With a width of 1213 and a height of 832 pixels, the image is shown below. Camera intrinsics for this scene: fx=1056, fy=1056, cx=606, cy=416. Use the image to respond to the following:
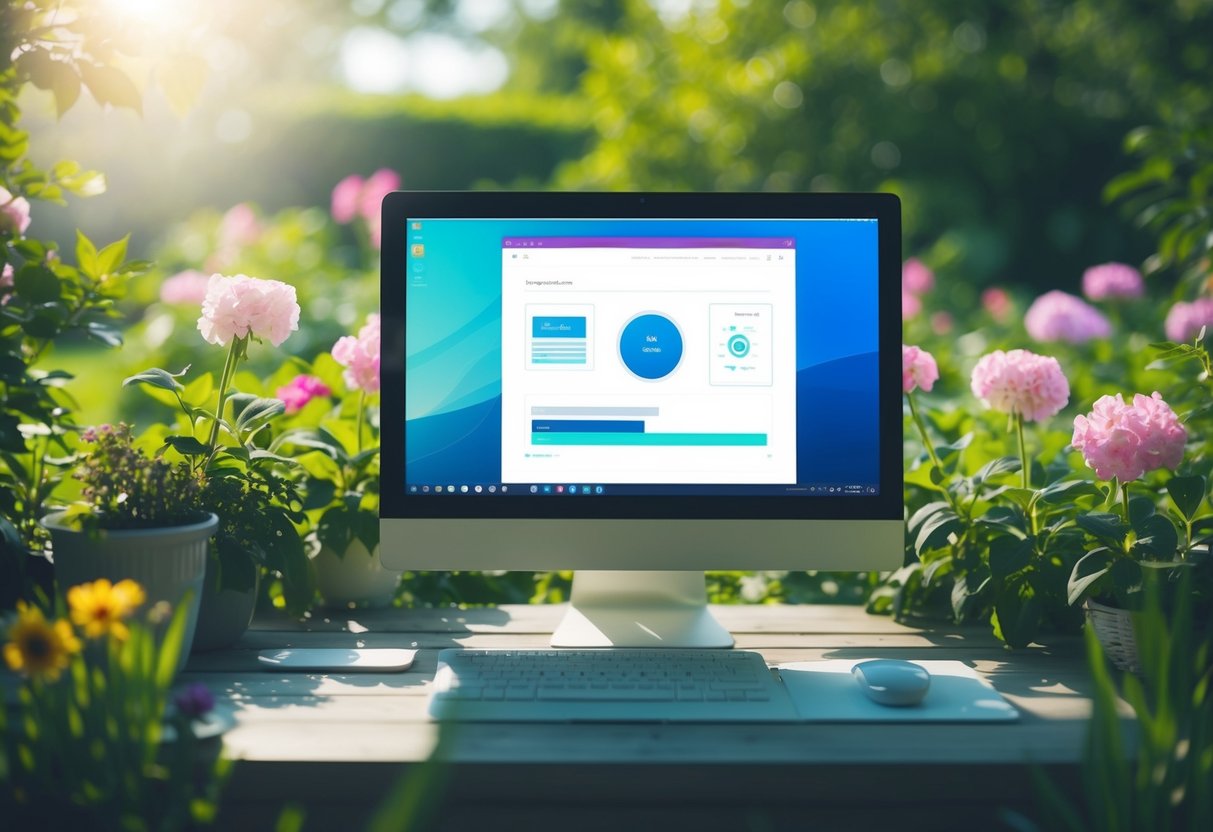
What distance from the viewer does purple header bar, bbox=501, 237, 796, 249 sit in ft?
5.06

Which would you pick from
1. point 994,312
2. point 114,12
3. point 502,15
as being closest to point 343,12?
point 502,15

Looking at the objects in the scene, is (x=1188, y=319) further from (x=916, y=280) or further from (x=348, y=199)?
(x=348, y=199)

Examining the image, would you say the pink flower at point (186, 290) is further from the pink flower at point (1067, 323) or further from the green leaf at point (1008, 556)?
the green leaf at point (1008, 556)

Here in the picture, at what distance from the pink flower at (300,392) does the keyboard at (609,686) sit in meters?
0.67

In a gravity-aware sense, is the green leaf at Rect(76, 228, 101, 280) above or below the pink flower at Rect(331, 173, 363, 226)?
below

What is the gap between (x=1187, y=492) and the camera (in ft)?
4.77

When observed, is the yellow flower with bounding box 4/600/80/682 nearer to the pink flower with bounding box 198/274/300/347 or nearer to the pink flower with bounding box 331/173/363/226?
the pink flower with bounding box 198/274/300/347

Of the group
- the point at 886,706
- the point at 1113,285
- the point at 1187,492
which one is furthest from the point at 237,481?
the point at 1113,285

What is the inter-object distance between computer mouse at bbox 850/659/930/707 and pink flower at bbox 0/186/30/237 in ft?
4.51

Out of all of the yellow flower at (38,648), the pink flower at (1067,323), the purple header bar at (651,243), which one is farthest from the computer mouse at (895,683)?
the pink flower at (1067,323)

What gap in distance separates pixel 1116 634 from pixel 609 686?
703mm

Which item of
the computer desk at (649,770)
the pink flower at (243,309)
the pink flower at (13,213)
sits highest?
the pink flower at (13,213)

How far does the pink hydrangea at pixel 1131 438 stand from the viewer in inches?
55.7

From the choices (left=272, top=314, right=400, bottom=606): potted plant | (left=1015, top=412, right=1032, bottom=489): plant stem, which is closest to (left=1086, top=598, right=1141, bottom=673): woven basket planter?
(left=1015, top=412, right=1032, bottom=489): plant stem
